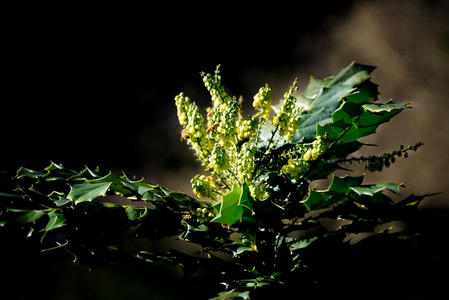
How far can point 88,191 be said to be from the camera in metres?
0.49

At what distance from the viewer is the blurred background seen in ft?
3.75

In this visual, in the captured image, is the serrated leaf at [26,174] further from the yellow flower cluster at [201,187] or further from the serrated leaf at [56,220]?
the yellow flower cluster at [201,187]

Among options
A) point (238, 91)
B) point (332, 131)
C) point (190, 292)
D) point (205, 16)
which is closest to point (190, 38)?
point (205, 16)

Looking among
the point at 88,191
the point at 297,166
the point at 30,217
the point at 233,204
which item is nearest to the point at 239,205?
the point at 233,204

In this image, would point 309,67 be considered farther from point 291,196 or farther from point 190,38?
point 291,196

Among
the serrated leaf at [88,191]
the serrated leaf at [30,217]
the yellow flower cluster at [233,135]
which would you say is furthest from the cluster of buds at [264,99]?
the serrated leaf at [30,217]

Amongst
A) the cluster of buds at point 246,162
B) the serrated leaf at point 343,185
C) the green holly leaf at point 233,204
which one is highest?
the cluster of buds at point 246,162

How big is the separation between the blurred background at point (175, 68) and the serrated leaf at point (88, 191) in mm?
745

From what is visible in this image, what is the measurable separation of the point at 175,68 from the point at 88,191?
0.87 metres

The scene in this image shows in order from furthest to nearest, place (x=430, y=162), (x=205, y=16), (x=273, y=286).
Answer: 1. (x=205, y=16)
2. (x=430, y=162)
3. (x=273, y=286)

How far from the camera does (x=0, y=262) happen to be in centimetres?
63

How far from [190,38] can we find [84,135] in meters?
0.52

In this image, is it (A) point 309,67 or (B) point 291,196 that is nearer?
(B) point 291,196

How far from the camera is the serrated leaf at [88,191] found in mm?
470
